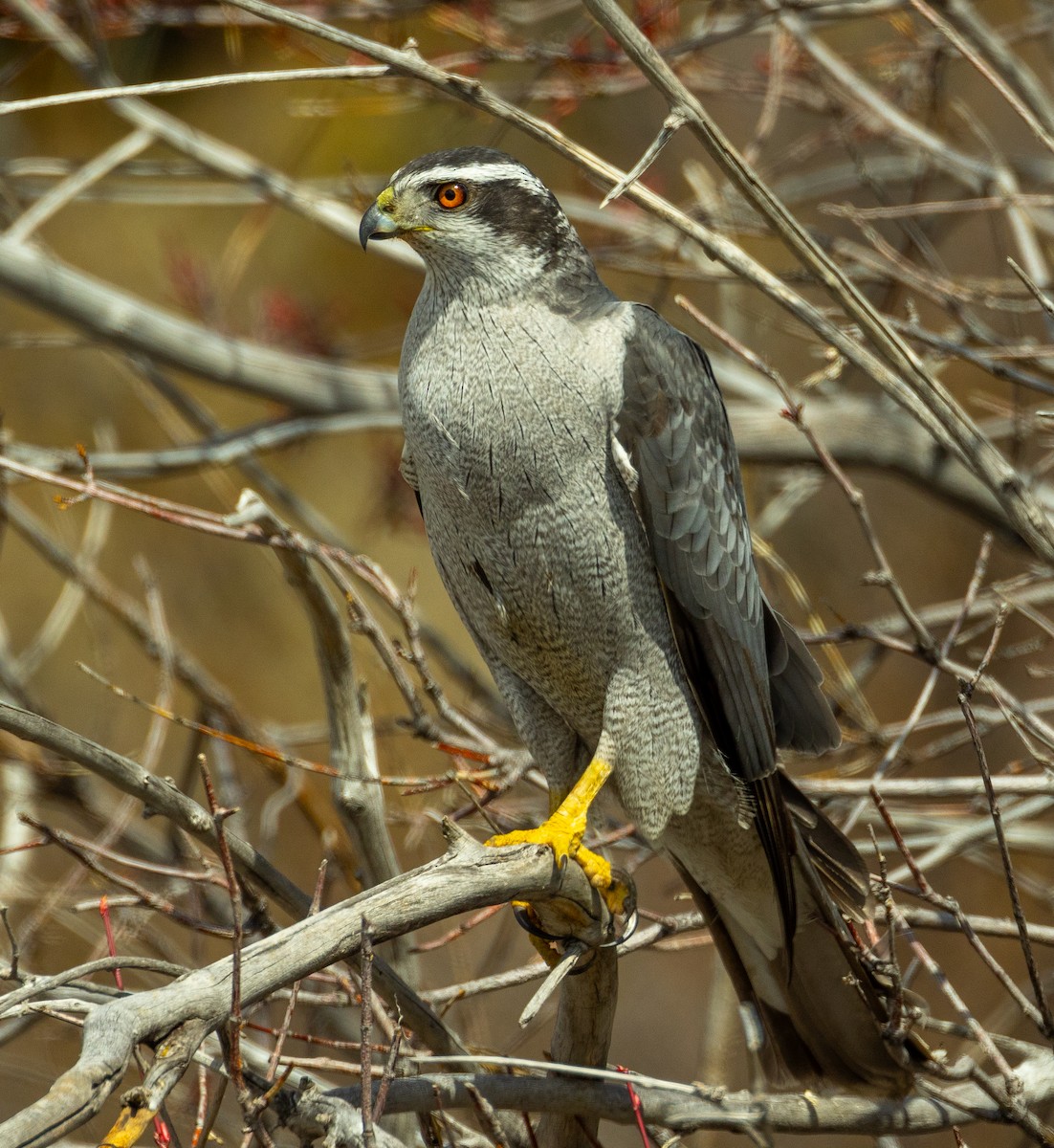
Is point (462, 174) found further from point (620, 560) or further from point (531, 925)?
point (531, 925)

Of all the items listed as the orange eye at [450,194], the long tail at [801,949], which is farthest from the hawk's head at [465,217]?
the long tail at [801,949]

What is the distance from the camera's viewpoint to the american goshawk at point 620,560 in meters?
2.86

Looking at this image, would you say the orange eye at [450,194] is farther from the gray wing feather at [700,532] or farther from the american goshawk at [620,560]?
the gray wing feather at [700,532]

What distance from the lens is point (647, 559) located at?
303cm

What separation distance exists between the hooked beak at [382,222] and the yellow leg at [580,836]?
4.51 ft

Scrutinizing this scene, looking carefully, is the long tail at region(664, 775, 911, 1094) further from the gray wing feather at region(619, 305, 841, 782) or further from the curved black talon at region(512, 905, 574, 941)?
the curved black talon at region(512, 905, 574, 941)

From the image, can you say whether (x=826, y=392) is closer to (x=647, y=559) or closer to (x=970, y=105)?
(x=647, y=559)

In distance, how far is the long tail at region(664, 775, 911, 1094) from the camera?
9.79 ft

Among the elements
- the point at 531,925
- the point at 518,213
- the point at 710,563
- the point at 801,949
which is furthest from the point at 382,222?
the point at 801,949

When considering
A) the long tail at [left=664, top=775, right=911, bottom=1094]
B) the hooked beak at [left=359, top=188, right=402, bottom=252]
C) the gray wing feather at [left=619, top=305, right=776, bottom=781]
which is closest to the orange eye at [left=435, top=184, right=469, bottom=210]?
the hooked beak at [left=359, top=188, right=402, bottom=252]

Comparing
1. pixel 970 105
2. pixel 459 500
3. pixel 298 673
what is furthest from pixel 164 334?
pixel 970 105

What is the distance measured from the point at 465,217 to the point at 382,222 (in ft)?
0.65

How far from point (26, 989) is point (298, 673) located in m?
7.08

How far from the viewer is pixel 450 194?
2.97m
